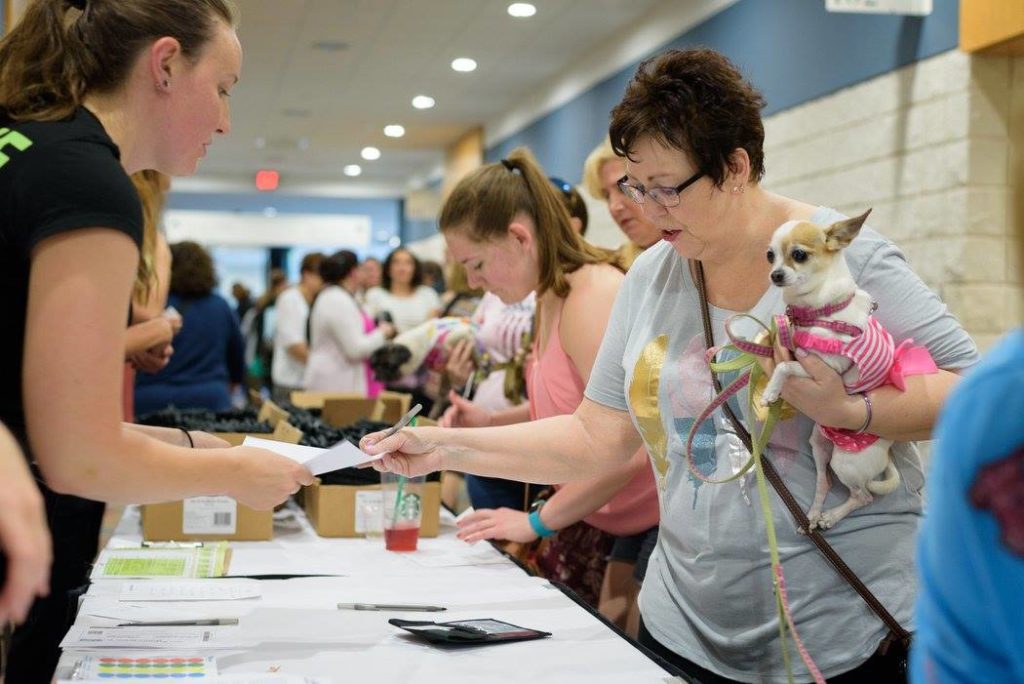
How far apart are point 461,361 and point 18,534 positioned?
3.17 metres

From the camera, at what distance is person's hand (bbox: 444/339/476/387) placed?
13.3ft

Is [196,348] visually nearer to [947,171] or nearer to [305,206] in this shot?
[947,171]

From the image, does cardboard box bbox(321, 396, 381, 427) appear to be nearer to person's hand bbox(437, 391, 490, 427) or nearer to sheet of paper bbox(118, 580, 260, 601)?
person's hand bbox(437, 391, 490, 427)

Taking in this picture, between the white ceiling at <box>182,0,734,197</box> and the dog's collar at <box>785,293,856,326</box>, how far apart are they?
19.4 ft

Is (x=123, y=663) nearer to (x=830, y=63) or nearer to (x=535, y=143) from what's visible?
(x=830, y=63)

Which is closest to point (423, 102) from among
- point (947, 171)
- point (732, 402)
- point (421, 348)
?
point (947, 171)

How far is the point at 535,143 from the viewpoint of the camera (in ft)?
38.3

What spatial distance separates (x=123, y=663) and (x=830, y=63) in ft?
17.0

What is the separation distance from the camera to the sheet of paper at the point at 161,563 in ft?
7.32

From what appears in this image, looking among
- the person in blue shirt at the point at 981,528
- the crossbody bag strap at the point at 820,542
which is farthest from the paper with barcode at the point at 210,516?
the person in blue shirt at the point at 981,528

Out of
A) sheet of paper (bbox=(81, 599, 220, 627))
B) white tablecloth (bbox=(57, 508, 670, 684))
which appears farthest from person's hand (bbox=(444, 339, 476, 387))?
sheet of paper (bbox=(81, 599, 220, 627))

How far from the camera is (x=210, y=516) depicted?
2.68m

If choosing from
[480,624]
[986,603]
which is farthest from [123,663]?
[986,603]

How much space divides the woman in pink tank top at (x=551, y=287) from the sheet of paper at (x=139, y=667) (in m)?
1.03
